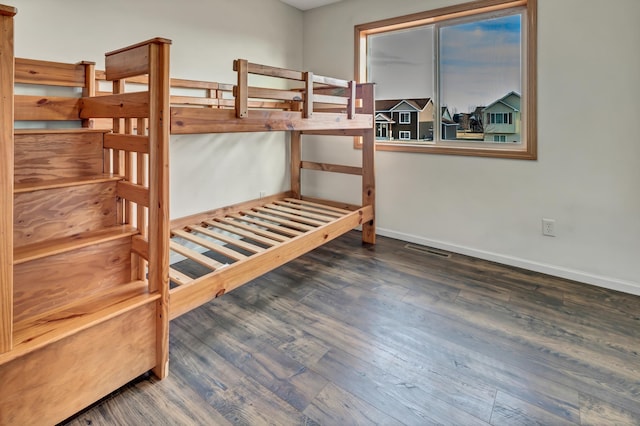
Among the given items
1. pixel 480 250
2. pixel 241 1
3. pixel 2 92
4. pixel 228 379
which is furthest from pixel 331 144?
pixel 2 92

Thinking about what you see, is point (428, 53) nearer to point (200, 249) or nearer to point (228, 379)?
point (200, 249)

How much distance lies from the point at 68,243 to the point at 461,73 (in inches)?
118

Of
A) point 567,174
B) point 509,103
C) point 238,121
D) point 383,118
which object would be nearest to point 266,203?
point 383,118

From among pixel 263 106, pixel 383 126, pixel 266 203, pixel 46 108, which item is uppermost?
pixel 263 106

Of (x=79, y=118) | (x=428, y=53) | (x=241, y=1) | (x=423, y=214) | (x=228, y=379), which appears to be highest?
(x=241, y=1)

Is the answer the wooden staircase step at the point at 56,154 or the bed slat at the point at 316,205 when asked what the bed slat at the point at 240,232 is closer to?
the bed slat at the point at 316,205

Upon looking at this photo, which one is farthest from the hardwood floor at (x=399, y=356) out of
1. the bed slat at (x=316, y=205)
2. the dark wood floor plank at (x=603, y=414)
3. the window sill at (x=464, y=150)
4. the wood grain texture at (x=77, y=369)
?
the window sill at (x=464, y=150)

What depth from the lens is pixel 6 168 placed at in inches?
42.6

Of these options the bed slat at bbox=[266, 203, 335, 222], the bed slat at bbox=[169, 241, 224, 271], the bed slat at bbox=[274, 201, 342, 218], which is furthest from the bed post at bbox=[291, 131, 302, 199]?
the bed slat at bbox=[169, 241, 224, 271]

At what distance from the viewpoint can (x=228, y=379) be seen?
1.59m

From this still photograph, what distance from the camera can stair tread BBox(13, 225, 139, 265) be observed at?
4.49 ft

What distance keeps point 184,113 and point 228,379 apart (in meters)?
1.21

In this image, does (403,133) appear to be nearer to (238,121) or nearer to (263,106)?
(263,106)

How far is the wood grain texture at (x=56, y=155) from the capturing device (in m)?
1.61
